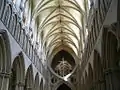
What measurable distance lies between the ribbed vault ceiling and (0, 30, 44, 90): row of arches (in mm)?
7394

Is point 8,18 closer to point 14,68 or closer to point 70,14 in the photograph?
point 14,68

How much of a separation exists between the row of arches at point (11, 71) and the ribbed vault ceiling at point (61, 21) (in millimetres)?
7394

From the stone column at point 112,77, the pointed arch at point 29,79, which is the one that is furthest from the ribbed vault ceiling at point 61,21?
the stone column at point 112,77

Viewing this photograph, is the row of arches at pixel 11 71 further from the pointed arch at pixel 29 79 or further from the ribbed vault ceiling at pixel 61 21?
the ribbed vault ceiling at pixel 61 21

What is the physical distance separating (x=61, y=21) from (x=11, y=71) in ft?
50.5

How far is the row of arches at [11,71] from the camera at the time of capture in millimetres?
14641

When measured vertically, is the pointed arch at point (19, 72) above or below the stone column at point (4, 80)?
above

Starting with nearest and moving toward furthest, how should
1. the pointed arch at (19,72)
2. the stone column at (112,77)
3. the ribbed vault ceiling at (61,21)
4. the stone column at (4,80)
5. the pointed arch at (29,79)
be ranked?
the stone column at (112,77), the stone column at (4,80), the pointed arch at (19,72), the pointed arch at (29,79), the ribbed vault ceiling at (61,21)

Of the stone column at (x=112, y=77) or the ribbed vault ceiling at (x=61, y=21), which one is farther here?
the ribbed vault ceiling at (x=61, y=21)

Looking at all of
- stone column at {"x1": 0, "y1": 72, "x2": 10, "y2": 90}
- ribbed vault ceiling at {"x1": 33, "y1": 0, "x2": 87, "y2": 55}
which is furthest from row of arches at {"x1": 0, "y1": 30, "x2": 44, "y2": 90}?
ribbed vault ceiling at {"x1": 33, "y1": 0, "x2": 87, "y2": 55}

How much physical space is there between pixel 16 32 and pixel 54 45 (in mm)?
18505

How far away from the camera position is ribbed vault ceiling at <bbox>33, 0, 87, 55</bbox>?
24734 millimetres

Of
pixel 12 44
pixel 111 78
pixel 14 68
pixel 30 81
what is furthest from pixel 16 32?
pixel 111 78

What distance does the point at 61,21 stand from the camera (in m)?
30.3
